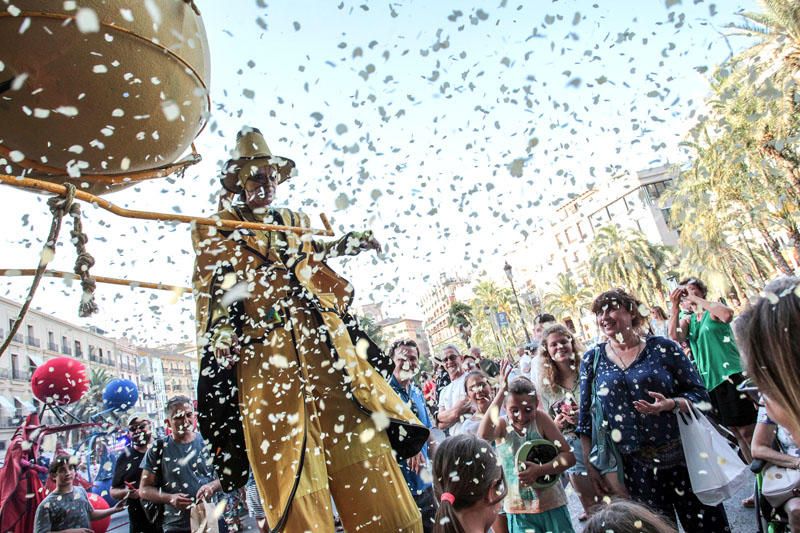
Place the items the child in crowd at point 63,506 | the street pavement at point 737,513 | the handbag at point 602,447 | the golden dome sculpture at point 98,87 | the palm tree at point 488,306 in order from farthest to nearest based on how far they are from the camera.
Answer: the palm tree at point 488,306 < the child in crowd at point 63,506 < the street pavement at point 737,513 < the handbag at point 602,447 < the golden dome sculpture at point 98,87

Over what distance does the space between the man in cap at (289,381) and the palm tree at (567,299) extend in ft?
190

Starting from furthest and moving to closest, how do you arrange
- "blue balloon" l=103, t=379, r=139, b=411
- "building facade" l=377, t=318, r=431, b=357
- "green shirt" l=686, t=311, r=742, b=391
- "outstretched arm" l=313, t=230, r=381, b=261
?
"blue balloon" l=103, t=379, r=139, b=411 → "building facade" l=377, t=318, r=431, b=357 → "green shirt" l=686, t=311, r=742, b=391 → "outstretched arm" l=313, t=230, r=381, b=261

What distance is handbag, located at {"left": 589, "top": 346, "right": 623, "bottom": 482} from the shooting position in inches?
146

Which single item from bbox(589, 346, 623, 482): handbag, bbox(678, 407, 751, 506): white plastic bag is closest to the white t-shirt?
bbox(589, 346, 623, 482): handbag

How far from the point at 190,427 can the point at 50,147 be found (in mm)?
4105

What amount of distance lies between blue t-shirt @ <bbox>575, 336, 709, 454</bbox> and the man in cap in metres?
1.52

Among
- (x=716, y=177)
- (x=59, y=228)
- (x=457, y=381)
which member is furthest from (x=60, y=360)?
(x=716, y=177)

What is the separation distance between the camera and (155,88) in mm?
2143

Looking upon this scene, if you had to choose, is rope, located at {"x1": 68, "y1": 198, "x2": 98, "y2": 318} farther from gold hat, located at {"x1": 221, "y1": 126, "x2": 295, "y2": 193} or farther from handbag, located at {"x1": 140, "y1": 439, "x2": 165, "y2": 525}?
handbag, located at {"x1": 140, "y1": 439, "x2": 165, "y2": 525}

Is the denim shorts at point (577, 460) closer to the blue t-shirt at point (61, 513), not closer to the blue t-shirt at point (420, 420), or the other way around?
the blue t-shirt at point (420, 420)

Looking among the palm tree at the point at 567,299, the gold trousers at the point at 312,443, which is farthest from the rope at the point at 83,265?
the palm tree at the point at 567,299

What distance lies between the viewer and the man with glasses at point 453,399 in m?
5.41

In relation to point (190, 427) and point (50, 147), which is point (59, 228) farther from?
point (190, 427)

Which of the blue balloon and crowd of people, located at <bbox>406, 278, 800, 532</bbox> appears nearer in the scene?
crowd of people, located at <bbox>406, 278, 800, 532</bbox>
